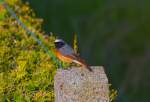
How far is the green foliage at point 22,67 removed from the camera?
6.52 meters

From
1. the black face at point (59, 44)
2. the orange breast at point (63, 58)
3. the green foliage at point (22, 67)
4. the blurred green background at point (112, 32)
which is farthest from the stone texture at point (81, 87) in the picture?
the blurred green background at point (112, 32)

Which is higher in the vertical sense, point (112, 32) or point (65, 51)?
point (65, 51)

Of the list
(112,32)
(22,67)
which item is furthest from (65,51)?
(112,32)

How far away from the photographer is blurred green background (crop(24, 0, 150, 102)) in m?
11.4

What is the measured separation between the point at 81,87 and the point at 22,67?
5.53ft

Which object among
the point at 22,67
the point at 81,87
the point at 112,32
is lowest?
the point at 112,32

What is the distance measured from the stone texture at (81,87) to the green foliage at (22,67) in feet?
2.26

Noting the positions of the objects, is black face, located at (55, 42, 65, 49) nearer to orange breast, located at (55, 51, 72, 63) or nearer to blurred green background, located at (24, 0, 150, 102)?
orange breast, located at (55, 51, 72, 63)

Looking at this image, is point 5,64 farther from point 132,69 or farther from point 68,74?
point 132,69

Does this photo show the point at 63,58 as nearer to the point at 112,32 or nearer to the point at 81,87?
the point at 81,87

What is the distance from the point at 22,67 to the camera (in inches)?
277

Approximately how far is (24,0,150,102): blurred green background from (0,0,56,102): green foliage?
9.11 feet

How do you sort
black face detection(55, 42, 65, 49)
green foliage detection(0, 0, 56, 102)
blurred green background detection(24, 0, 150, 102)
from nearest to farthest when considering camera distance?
green foliage detection(0, 0, 56, 102) < black face detection(55, 42, 65, 49) < blurred green background detection(24, 0, 150, 102)

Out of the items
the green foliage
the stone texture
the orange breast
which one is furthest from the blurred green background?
the stone texture
